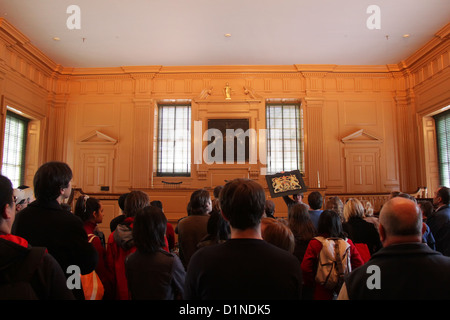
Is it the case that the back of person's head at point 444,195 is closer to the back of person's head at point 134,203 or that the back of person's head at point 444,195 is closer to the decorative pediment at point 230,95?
the back of person's head at point 134,203

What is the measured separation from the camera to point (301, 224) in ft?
9.46

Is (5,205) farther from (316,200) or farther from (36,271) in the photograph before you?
(316,200)

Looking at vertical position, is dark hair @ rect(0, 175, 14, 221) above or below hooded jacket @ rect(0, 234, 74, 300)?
above

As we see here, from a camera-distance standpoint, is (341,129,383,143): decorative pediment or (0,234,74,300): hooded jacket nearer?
(0,234,74,300): hooded jacket

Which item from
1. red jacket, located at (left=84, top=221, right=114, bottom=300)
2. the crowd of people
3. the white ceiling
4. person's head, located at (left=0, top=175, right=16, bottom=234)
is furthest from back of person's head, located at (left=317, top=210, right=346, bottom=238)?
the white ceiling

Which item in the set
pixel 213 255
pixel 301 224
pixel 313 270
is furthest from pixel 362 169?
pixel 213 255

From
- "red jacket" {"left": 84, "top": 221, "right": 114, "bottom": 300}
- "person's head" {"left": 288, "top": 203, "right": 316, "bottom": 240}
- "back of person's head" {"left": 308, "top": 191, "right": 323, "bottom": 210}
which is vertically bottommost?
"red jacket" {"left": 84, "top": 221, "right": 114, "bottom": 300}

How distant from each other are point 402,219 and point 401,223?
0.02 metres

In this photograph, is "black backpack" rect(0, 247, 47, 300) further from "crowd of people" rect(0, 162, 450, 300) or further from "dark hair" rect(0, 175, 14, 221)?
"dark hair" rect(0, 175, 14, 221)

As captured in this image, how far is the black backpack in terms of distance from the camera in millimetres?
1051

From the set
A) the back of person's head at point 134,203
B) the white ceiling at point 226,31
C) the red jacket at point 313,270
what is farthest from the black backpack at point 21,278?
the white ceiling at point 226,31

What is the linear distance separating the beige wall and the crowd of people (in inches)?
313

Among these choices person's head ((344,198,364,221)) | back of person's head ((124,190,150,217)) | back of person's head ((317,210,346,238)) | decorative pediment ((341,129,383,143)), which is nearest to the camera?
back of person's head ((317,210,346,238))
